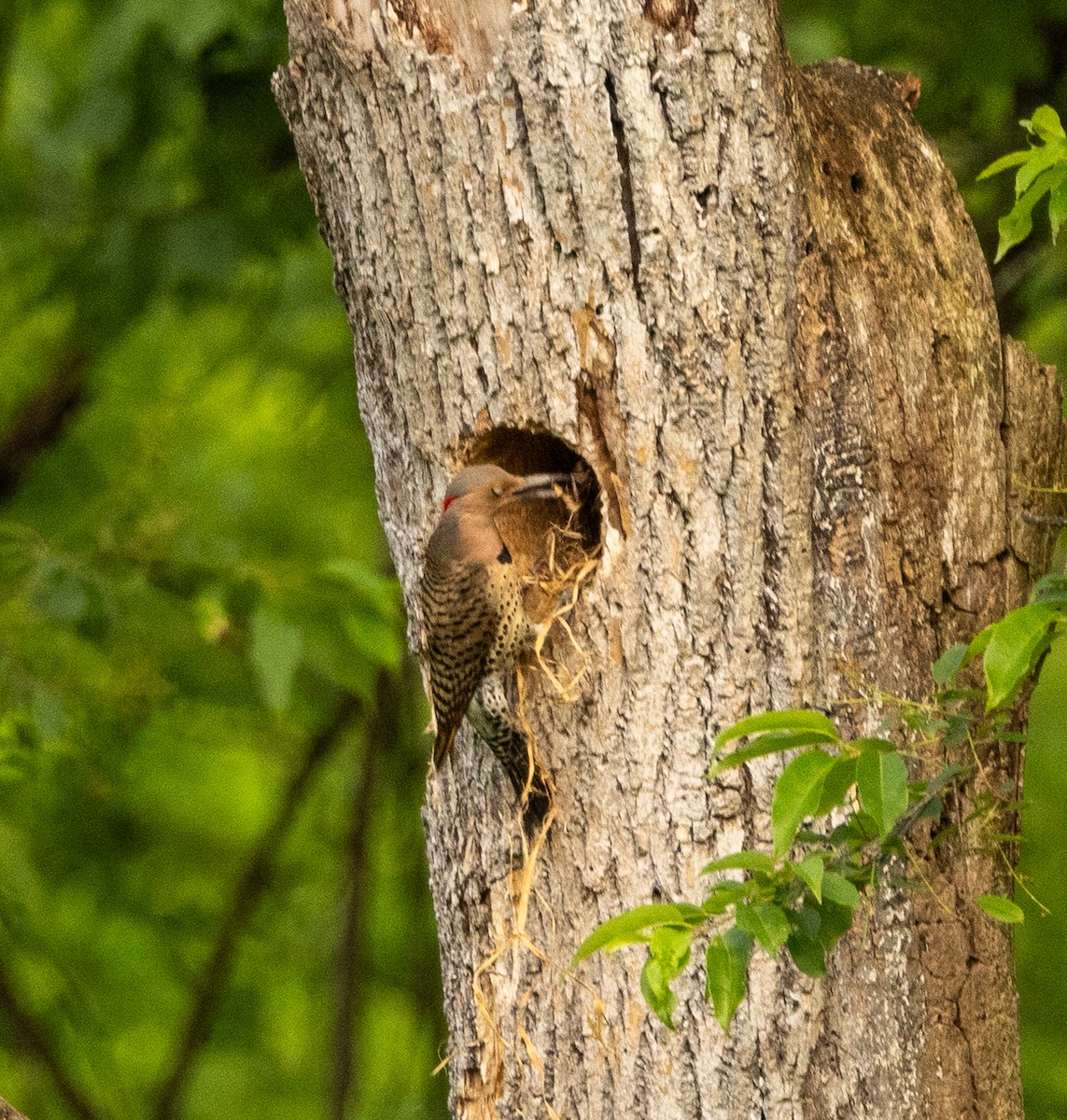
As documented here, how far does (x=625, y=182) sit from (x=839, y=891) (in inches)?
55.6

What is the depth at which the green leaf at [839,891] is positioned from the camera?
2084mm

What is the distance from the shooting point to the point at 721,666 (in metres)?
2.85

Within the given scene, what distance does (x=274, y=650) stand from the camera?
434 centimetres

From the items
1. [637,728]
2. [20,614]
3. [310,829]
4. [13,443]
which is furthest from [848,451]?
[310,829]

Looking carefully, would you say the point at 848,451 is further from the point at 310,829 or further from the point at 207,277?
the point at 310,829

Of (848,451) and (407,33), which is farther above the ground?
(407,33)

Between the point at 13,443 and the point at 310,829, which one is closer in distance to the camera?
the point at 13,443

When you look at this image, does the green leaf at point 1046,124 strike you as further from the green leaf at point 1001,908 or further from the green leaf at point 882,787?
the green leaf at point 1001,908

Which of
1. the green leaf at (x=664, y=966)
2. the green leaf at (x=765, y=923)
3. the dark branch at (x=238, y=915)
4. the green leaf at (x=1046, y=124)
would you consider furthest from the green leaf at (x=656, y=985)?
the dark branch at (x=238, y=915)

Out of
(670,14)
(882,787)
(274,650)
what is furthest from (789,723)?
(274,650)

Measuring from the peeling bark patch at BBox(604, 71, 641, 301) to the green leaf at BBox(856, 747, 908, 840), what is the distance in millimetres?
1150

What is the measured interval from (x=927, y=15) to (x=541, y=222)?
136 inches

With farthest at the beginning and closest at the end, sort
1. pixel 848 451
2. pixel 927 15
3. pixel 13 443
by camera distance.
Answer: pixel 13 443, pixel 927 15, pixel 848 451

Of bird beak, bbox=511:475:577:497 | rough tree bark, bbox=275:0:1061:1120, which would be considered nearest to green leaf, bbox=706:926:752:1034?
rough tree bark, bbox=275:0:1061:1120
